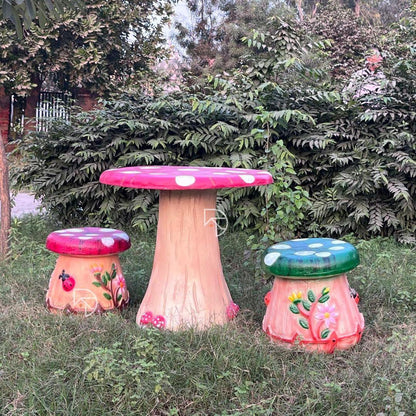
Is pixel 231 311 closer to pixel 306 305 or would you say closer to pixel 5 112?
pixel 306 305

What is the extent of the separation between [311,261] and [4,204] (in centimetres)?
276

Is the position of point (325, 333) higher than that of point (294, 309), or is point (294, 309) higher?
point (294, 309)

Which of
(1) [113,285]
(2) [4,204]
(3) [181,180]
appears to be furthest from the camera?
(2) [4,204]

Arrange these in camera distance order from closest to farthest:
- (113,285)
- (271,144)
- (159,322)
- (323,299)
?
(323,299), (159,322), (113,285), (271,144)

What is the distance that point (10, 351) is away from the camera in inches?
85.5

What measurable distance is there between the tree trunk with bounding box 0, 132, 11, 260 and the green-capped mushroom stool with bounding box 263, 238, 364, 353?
8.28 feet

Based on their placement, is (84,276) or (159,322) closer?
(159,322)

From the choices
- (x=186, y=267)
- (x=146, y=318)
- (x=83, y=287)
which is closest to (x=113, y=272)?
(x=83, y=287)

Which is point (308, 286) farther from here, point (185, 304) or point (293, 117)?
point (293, 117)

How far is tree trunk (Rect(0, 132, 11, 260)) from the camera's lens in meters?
3.74

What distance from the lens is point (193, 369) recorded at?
6.47 ft

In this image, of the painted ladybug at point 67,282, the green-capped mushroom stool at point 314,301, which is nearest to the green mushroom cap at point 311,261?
the green-capped mushroom stool at point 314,301

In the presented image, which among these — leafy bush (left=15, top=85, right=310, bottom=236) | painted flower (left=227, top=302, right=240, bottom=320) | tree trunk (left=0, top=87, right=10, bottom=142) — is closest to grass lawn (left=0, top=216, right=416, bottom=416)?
painted flower (left=227, top=302, right=240, bottom=320)

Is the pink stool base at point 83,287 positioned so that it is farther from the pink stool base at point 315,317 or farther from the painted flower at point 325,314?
the painted flower at point 325,314
